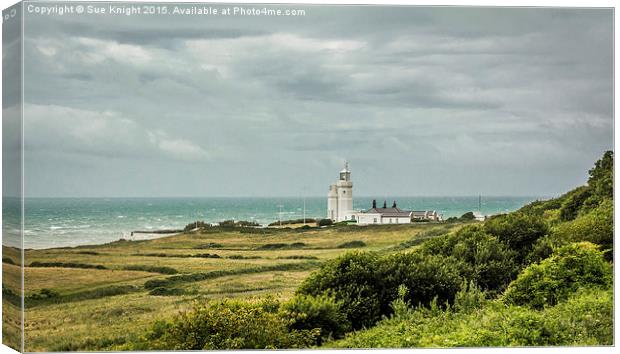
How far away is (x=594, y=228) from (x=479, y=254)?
6.78 ft

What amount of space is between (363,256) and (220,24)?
452 cm

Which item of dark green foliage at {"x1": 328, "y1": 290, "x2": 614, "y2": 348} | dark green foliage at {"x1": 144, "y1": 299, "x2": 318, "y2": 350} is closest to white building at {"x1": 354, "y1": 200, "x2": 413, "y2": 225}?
dark green foliage at {"x1": 328, "y1": 290, "x2": 614, "y2": 348}

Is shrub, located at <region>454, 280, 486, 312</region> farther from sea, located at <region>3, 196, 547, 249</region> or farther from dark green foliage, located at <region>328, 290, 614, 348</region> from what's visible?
sea, located at <region>3, 196, 547, 249</region>

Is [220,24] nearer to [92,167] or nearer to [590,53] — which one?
[92,167]

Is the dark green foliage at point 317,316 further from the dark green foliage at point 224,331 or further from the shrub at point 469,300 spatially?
the shrub at point 469,300

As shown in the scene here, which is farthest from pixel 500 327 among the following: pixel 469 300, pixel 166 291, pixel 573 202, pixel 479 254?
pixel 166 291

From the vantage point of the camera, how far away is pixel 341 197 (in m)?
17.8

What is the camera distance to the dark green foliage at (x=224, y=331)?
16344mm

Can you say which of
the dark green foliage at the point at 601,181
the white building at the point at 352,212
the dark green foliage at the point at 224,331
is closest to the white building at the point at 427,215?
the white building at the point at 352,212

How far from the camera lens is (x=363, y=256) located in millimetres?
17359

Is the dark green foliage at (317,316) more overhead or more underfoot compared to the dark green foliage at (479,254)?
more underfoot

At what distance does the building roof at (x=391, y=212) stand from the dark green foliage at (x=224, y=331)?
2743 mm

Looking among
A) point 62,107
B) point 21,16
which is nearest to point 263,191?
point 62,107

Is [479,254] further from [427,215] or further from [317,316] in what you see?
[317,316]
